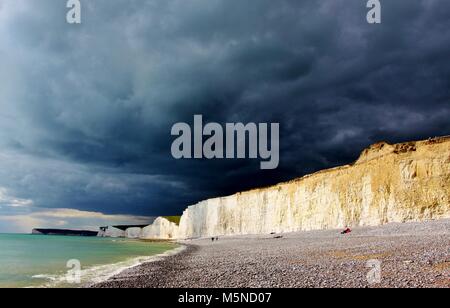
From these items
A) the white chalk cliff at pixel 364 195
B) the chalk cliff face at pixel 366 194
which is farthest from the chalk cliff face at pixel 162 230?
the chalk cliff face at pixel 366 194

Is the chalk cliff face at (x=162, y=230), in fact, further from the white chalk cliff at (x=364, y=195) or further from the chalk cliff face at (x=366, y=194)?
the chalk cliff face at (x=366, y=194)

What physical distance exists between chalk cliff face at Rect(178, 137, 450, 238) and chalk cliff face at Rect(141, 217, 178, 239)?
64.7 meters

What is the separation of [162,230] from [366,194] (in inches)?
4776

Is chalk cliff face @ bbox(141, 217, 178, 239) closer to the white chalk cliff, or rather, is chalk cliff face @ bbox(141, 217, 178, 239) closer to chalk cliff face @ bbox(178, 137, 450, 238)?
the white chalk cliff

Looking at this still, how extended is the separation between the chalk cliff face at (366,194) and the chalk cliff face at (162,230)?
64.7 meters

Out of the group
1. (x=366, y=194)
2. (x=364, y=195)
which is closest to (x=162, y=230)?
(x=364, y=195)

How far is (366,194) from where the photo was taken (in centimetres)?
5344

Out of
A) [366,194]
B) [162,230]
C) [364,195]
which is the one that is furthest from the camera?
[162,230]

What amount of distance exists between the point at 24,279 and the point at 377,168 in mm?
48044

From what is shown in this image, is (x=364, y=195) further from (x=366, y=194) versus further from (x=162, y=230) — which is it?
(x=162, y=230)

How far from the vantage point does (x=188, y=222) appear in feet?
413

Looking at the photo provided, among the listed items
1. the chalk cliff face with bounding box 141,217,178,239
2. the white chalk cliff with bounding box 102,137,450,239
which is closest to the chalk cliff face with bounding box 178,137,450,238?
the white chalk cliff with bounding box 102,137,450,239

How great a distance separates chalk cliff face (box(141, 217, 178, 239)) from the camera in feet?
488
